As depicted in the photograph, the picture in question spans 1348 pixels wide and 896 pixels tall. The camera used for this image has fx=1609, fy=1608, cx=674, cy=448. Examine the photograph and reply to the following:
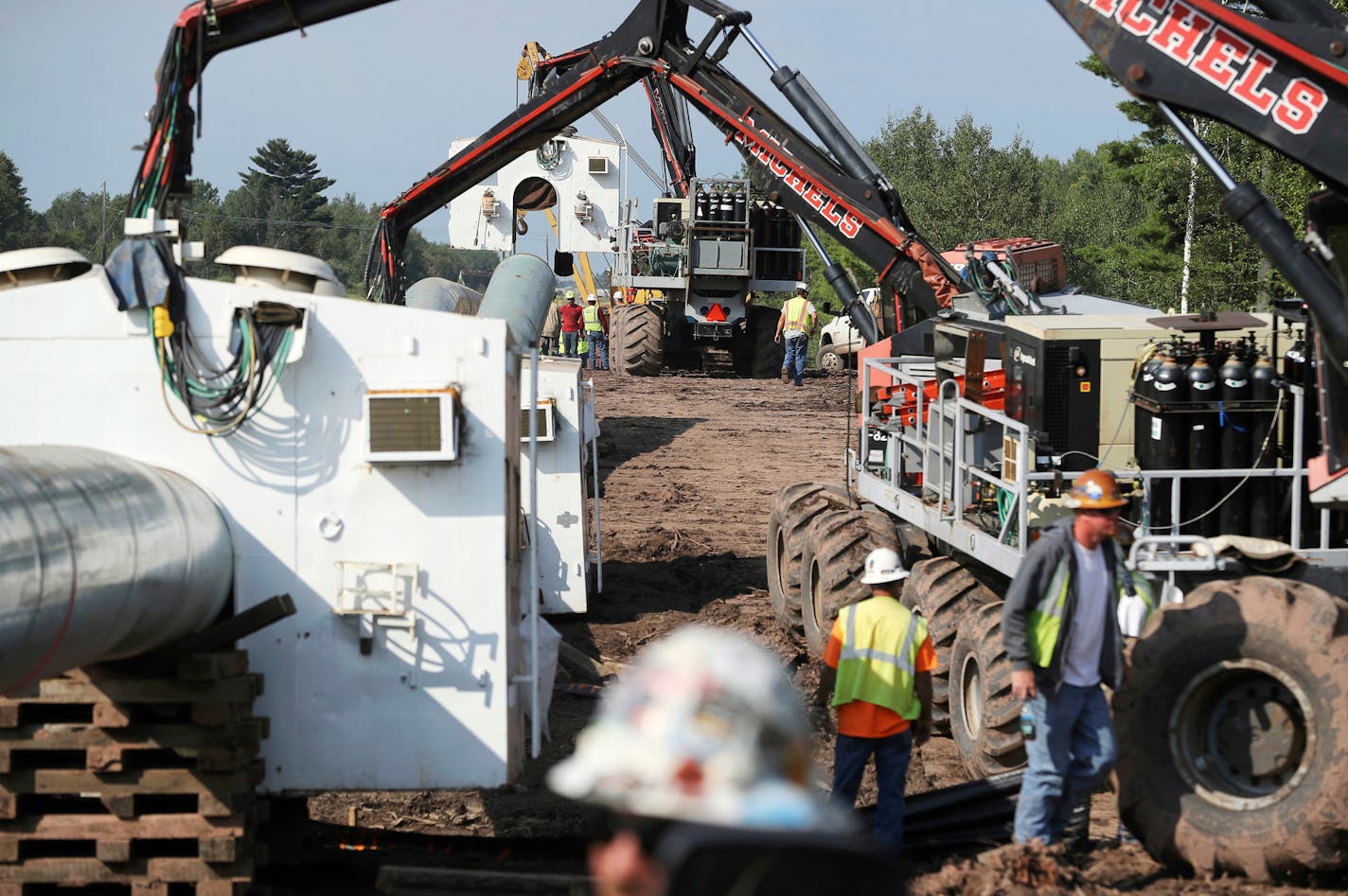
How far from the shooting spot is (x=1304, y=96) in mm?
7664

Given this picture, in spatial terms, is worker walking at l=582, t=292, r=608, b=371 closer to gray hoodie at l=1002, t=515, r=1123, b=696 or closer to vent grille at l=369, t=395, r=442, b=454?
vent grille at l=369, t=395, r=442, b=454

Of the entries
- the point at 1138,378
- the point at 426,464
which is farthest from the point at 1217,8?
the point at 426,464

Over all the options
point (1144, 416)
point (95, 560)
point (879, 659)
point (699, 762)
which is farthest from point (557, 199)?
point (699, 762)

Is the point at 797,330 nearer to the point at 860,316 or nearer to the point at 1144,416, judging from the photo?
the point at 860,316

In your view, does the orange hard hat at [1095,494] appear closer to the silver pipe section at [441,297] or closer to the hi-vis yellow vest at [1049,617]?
the hi-vis yellow vest at [1049,617]

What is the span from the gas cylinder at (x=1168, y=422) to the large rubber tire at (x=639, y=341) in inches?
863

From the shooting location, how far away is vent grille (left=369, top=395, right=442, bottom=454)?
702cm

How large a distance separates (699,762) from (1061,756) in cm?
523

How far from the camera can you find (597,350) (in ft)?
112

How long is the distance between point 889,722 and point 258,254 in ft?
11.8

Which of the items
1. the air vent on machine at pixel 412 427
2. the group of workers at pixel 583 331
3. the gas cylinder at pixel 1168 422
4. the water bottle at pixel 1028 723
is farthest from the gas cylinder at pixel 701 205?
the water bottle at pixel 1028 723

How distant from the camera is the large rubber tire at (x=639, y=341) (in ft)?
100.0

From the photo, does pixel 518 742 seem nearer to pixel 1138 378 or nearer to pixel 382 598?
pixel 382 598

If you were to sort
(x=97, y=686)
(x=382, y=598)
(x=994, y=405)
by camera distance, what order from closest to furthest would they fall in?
(x=97, y=686) < (x=382, y=598) < (x=994, y=405)
